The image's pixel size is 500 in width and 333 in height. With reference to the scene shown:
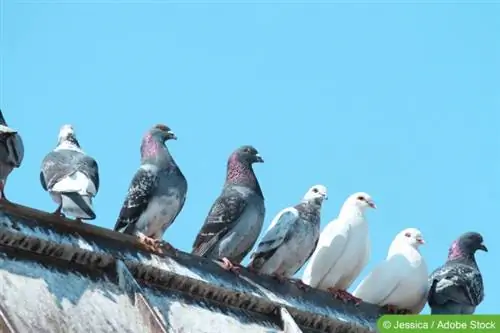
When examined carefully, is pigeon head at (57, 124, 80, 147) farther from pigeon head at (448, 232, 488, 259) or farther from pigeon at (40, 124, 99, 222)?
pigeon head at (448, 232, 488, 259)

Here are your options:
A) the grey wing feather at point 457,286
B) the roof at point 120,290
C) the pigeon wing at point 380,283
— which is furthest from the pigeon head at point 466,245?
the roof at point 120,290

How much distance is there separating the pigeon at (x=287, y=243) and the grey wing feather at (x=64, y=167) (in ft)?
9.57

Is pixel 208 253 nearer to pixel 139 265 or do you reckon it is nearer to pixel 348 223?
pixel 348 223

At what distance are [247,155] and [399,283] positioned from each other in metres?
2.73

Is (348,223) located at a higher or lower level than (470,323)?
higher

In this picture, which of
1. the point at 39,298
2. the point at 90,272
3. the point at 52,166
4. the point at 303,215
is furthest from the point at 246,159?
the point at 39,298

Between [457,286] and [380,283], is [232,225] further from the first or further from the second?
[457,286]

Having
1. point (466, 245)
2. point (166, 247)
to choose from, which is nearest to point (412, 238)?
point (466, 245)

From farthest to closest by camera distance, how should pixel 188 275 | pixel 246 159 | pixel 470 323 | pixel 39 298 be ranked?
pixel 246 159 → pixel 470 323 → pixel 188 275 → pixel 39 298

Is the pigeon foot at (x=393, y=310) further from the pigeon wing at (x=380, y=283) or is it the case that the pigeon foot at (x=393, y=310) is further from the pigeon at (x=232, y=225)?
the pigeon at (x=232, y=225)

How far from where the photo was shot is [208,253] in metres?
15.5

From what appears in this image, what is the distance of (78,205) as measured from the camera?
41.1 feet

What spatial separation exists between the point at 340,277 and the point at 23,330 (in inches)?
297

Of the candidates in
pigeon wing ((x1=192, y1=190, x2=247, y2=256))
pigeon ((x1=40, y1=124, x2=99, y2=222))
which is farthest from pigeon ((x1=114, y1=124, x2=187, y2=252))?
pigeon ((x1=40, y1=124, x2=99, y2=222))
